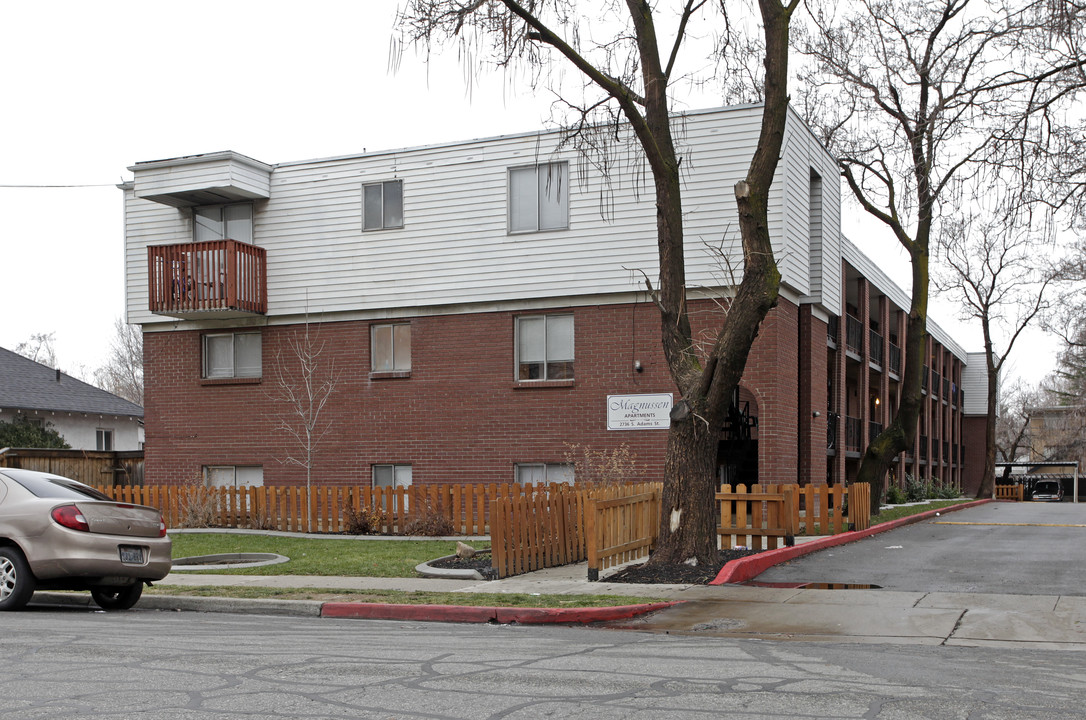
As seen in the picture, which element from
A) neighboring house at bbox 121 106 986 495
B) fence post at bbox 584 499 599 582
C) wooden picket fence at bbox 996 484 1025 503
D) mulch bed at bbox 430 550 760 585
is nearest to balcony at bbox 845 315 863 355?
neighboring house at bbox 121 106 986 495

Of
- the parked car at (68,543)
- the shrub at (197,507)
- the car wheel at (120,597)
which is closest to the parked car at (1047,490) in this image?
the shrub at (197,507)

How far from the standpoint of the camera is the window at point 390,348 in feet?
78.8

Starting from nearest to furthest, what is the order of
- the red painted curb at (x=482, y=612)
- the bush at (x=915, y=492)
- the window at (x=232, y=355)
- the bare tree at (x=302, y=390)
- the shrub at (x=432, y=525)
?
1. the red painted curb at (x=482, y=612)
2. the shrub at (x=432, y=525)
3. the bare tree at (x=302, y=390)
4. the window at (x=232, y=355)
5. the bush at (x=915, y=492)

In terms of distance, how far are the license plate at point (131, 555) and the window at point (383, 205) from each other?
13.6m

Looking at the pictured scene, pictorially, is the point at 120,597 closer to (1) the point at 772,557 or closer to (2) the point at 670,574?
(2) the point at 670,574

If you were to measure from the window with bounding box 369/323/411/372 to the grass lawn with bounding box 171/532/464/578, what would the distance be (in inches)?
204

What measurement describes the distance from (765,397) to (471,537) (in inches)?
257

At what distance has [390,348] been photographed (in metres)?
24.1

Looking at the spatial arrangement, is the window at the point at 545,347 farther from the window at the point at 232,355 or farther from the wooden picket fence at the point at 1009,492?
the wooden picket fence at the point at 1009,492

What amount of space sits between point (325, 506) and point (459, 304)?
5264mm

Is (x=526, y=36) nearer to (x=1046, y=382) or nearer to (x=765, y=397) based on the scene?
(x=765, y=397)

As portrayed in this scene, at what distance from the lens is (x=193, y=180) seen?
24.2 m

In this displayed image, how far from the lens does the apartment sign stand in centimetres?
2166

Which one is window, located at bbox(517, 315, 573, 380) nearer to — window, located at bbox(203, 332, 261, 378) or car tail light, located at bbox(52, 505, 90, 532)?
window, located at bbox(203, 332, 261, 378)
